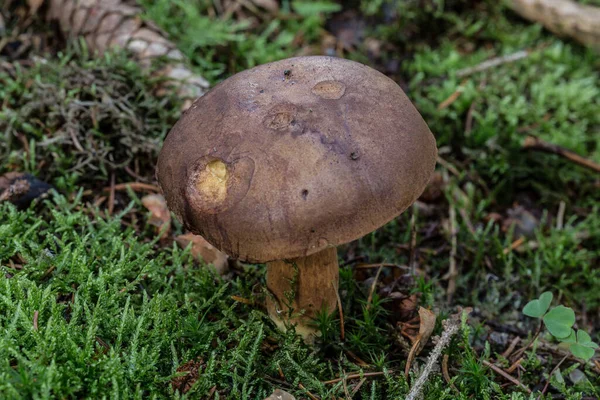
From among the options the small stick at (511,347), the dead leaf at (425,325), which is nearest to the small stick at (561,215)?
the small stick at (511,347)

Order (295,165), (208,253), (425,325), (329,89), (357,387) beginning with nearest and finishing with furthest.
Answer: (295,165) < (329,89) < (357,387) < (425,325) < (208,253)

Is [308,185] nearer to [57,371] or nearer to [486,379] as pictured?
[57,371]

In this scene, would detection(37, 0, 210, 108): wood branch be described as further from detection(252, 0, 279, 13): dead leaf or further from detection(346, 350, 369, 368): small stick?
detection(346, 350, 369, 368): small stick

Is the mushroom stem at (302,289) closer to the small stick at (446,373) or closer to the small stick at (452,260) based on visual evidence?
the small stick at (446,373)

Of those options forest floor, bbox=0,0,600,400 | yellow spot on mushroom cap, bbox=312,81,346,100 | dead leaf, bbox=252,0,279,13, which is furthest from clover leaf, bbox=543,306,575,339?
dead leaf, bbox=252,0,279,13

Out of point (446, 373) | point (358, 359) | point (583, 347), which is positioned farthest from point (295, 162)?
point (583, 347)

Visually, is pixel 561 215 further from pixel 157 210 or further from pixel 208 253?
pixel 157 210
